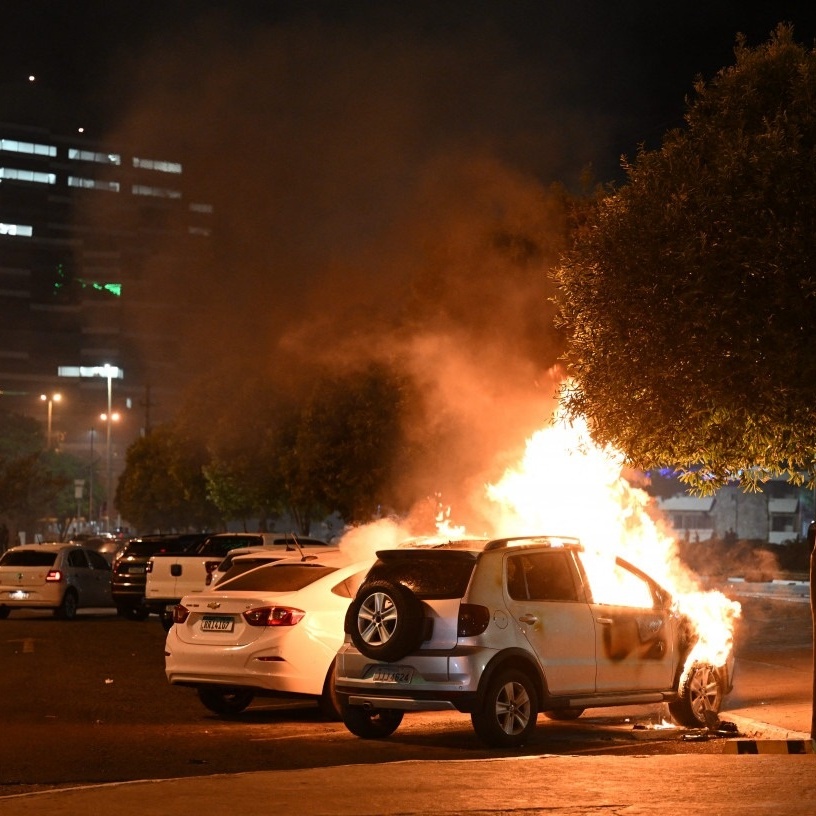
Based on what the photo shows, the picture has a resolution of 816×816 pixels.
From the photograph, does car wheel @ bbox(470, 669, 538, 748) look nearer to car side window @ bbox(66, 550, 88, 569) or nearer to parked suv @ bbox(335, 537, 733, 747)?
parked suv @ bbox(335, 537, 733, 747)

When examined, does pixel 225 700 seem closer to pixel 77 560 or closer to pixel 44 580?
pixel 44 580

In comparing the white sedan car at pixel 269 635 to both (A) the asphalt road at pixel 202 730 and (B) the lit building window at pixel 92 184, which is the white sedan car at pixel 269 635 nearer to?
(A) the asphalt road at pixel 202 730

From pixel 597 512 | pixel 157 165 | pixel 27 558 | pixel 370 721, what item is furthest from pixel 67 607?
pixel 157 165

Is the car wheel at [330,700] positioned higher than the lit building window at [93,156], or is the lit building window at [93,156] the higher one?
the lit building window at [93,156]

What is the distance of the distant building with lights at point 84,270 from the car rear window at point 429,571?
143m

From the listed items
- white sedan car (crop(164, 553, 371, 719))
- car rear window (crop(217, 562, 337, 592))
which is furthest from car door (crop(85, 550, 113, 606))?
white sedan car (crop(164, 553, 371, 719))

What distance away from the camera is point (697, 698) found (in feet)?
40.7

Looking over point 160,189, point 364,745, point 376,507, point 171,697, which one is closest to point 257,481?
point 376,507

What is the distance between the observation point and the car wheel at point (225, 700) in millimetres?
13609

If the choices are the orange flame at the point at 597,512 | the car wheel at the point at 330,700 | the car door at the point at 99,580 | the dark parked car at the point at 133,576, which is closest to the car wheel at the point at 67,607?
the dark parked car at the point at 133,576

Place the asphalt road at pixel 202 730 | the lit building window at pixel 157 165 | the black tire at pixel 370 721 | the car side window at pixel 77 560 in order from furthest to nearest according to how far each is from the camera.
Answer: the lit building window at pixel 157 165 < the car side window at pixel 77 560 < the black tire at pixel 370 721 < the asphalt road at pixel 202 730

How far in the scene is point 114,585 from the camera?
97.9 feet

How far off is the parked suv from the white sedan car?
3.24 ft

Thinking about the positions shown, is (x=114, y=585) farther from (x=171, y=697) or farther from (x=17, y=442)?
(x=17, y=442)
